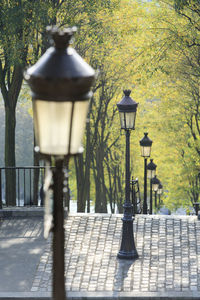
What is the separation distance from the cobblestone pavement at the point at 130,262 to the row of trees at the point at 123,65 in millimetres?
3035

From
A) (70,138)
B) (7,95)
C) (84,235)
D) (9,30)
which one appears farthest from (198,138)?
(70,138)

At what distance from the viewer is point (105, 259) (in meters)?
12.0

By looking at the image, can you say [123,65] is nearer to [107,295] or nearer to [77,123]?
[107,295]

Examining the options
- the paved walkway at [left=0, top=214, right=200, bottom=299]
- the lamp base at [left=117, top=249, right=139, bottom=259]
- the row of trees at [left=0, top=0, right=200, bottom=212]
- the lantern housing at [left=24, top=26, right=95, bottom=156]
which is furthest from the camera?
the row of trees at [left=0, top=0, right=200, bottom=212]

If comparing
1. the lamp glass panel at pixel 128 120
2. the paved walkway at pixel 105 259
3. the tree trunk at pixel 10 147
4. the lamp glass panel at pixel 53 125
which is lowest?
the paved walkway at pixel 105 259

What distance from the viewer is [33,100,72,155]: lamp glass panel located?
3.81 meters

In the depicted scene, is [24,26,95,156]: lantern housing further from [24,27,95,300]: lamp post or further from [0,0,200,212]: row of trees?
[0,0,200,212]: row of trees

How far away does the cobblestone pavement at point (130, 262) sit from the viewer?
1058 centimetres

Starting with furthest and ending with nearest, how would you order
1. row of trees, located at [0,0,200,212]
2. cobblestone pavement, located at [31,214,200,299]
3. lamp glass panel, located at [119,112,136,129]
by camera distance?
row of trees, located at [0,0,200,212]
lamp glass panel, located at [119,112,136,129]
cobblestone pavement, located at [31,214,200,299]

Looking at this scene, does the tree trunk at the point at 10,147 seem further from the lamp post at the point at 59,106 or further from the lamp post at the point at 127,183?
the lamp post at the point at 59,106

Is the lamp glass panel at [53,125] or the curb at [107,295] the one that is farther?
the curb at [107,295]

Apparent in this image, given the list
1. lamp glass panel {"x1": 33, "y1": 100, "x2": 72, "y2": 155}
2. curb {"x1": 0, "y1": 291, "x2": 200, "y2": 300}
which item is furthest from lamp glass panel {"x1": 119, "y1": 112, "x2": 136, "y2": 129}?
lamp glass panel {"x1": 33, "y1": 100, "x2": 72, "y2": 155}

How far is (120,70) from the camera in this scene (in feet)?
89.0

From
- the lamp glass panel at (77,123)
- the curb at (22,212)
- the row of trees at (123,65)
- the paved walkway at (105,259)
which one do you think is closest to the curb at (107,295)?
the paved walkway at (105,259)
